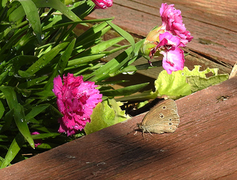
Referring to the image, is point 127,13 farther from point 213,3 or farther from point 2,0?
point 2,0

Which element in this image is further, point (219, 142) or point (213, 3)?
point (213, 3)

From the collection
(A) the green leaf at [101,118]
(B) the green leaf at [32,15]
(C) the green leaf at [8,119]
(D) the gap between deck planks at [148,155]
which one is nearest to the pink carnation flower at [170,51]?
(D) the gap between deck planks at [148,155]

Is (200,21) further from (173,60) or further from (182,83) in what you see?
(173,60)

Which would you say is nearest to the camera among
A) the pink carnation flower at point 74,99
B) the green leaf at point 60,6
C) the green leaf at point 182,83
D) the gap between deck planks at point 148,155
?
the gap between deck planks at point 148,155

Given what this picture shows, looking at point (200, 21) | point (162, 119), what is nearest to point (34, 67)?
point (162, 119)

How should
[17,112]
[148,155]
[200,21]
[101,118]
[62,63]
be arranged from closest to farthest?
[148,155] < [17,112] < [62,63] < [101,118] < [200,21]

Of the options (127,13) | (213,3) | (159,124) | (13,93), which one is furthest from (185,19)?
(13,93)

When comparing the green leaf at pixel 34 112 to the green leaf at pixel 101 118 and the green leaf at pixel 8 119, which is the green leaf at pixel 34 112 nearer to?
the green leaf at pixel 8 119
